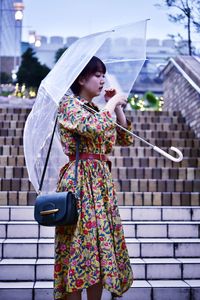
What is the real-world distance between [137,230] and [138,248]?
34 centimetres

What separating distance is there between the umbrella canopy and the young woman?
0.31 ft

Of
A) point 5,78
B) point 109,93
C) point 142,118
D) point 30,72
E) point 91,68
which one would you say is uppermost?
point 5,78

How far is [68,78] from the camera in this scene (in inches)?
123

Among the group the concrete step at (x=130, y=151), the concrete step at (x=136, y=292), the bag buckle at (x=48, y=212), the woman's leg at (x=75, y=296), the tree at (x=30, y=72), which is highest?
the tree at (x=30, y=72)

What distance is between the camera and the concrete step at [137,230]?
5.16 metres

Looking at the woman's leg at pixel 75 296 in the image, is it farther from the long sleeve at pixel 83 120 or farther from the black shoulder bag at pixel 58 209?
the long sleeve at pixel 83 120

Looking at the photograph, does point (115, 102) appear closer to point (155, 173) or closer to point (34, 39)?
point (155, 173)

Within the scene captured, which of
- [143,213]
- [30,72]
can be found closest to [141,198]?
[143,213]

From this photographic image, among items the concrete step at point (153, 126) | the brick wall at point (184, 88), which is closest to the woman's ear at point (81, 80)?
the brick wall at point (184, 88)

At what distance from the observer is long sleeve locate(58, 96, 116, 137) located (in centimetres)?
296

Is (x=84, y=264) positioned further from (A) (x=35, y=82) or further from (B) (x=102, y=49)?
(A) (x=35, y=82)

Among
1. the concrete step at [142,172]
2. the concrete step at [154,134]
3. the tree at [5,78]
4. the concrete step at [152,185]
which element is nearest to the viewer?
the concrete step at [152,185]

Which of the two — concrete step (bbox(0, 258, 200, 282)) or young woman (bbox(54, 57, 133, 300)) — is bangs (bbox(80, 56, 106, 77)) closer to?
young woman (bbox(54, 57, 133, 300))

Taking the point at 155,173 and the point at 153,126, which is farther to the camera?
the point at 153,126
